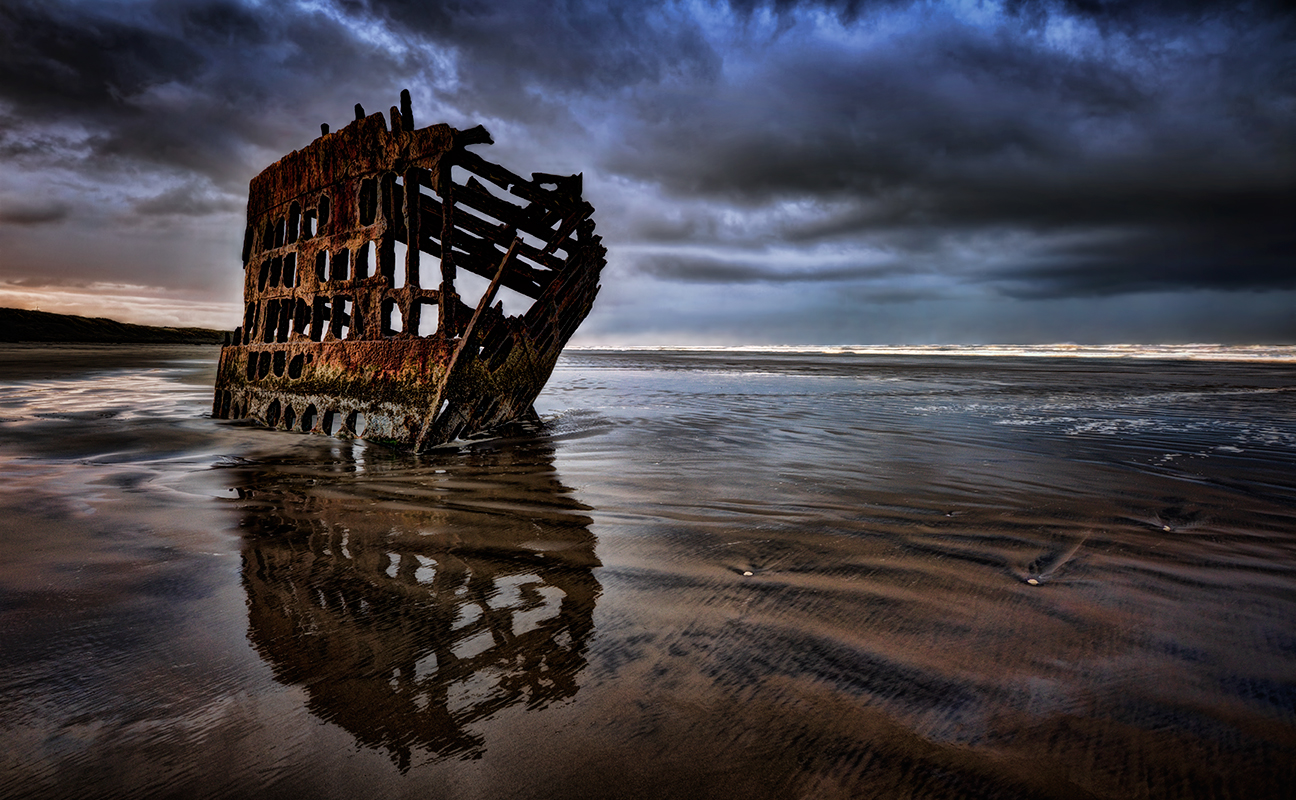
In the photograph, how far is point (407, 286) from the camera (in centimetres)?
611

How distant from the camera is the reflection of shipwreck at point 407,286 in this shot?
19.8 feet

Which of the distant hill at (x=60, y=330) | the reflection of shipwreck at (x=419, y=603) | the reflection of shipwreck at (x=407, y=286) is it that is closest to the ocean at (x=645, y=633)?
the reflection of shipwreck at (x=419, y=603)

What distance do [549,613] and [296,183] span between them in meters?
7.72

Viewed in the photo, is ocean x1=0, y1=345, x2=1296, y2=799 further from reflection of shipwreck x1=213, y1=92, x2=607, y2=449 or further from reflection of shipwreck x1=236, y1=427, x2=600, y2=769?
reflection of shipwreck x1=213, y1=92, x2=607, y2=449

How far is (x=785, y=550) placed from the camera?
9.97ft

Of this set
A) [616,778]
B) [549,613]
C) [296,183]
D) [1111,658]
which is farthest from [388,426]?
[1111,658]

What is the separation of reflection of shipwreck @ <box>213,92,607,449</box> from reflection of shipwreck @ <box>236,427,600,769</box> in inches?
80.6

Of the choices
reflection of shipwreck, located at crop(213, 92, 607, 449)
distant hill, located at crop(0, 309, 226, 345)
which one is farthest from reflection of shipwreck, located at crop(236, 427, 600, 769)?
distant hill, located at crop(0, 309, 226, 345)

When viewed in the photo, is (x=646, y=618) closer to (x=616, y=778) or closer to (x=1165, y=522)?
(x=616, y=778)

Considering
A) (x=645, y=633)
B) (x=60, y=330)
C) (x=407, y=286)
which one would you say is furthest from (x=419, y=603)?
(x=60, y=330)

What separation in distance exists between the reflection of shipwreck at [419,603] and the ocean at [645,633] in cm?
1

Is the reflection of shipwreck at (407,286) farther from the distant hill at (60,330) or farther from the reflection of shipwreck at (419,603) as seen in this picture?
the distant hill at (60,330)

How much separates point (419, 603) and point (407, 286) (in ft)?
14.8

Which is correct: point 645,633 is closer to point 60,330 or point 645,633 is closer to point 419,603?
point 419,603
